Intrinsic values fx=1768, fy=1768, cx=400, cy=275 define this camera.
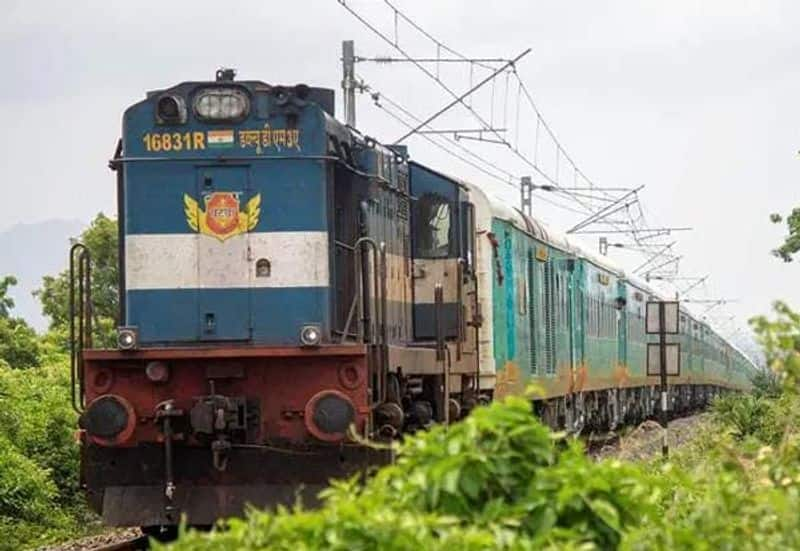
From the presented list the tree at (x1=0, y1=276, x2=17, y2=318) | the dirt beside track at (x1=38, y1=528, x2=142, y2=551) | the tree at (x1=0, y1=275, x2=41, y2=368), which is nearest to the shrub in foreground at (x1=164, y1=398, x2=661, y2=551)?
the dirt beside track at (x1=38, y1=528, x2=142, y2=551)

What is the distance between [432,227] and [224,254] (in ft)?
13.2

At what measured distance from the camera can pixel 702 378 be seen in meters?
57.6

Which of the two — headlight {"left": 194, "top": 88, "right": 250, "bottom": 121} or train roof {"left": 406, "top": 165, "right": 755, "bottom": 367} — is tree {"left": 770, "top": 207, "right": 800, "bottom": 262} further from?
headlight {"left": 194, "top": 88, "right": 250, "bottom": 121}

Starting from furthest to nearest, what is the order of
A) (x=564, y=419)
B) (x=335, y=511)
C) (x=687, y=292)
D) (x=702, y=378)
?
(x=687, y=292) → (x=702, y=378) → (x=564, y=419) → (x=335, y=511)

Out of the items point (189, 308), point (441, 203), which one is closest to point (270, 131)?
point (189, 308)

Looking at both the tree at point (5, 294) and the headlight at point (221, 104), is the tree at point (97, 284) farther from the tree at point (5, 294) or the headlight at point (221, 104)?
the headlight at point (221, 104)

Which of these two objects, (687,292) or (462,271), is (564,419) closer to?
(462,271)

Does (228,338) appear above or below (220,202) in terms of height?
below

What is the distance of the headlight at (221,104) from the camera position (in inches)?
562

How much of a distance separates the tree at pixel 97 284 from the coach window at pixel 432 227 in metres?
23.5

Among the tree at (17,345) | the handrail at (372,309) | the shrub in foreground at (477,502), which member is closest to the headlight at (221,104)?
the handrail at (372,309)

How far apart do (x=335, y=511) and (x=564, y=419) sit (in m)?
19.2

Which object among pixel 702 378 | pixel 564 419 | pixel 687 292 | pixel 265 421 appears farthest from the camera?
pixel 687 292

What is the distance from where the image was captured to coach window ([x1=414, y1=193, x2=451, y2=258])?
17.8m
